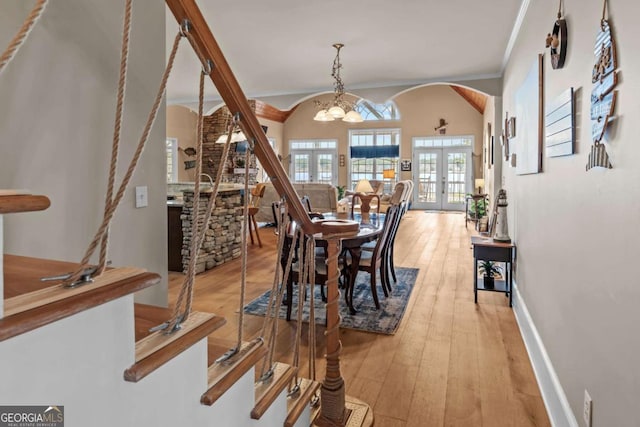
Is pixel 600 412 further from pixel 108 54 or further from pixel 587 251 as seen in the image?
pixel 108 54

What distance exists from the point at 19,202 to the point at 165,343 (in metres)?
0.44

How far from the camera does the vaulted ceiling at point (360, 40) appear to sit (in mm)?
3281

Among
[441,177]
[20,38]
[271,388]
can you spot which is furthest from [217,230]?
[441,177]

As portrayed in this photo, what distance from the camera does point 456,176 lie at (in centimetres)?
1207

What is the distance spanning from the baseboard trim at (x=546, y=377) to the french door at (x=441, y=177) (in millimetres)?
9548

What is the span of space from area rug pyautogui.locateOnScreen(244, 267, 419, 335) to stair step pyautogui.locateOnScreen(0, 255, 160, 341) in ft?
7.97

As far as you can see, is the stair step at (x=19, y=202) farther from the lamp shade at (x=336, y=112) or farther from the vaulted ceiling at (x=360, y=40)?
the lamp shade at (x=336, y=112)

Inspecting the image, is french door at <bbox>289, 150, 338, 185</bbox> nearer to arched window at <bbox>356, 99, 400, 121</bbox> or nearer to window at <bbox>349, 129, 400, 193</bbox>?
window at <bbox>349, 129, 400, 193</bbox>

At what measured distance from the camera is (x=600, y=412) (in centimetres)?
136

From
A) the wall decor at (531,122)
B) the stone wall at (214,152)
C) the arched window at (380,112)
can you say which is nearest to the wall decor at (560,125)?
the wall decor at (531,122)

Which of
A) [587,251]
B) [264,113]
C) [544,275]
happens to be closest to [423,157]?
[264,113]

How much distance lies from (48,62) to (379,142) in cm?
1160

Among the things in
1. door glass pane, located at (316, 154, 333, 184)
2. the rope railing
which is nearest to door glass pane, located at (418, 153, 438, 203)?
door glass pane, located at (316, 154, 333, 184)

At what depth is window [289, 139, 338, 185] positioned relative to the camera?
13094 mm
